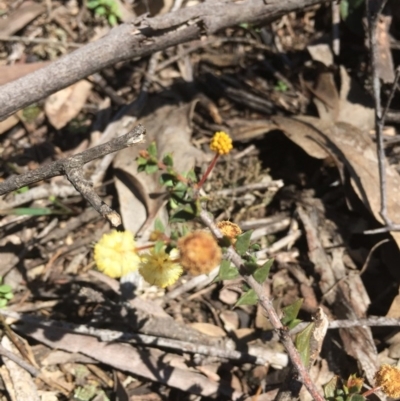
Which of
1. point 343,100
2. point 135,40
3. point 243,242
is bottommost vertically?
point 343,100

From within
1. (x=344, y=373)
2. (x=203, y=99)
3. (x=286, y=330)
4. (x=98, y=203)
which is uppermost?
(x=98, y=203)

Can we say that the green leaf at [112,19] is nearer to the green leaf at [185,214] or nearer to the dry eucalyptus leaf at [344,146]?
the dry eucalyptus leaf at [344,146]

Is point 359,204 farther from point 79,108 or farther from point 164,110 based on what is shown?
point 79,108

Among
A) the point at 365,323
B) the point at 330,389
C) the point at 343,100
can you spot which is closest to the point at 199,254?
the point at 330,389

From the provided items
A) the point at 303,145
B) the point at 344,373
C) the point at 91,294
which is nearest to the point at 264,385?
the point at 344,373

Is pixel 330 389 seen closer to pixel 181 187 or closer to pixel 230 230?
pixel 230 230
